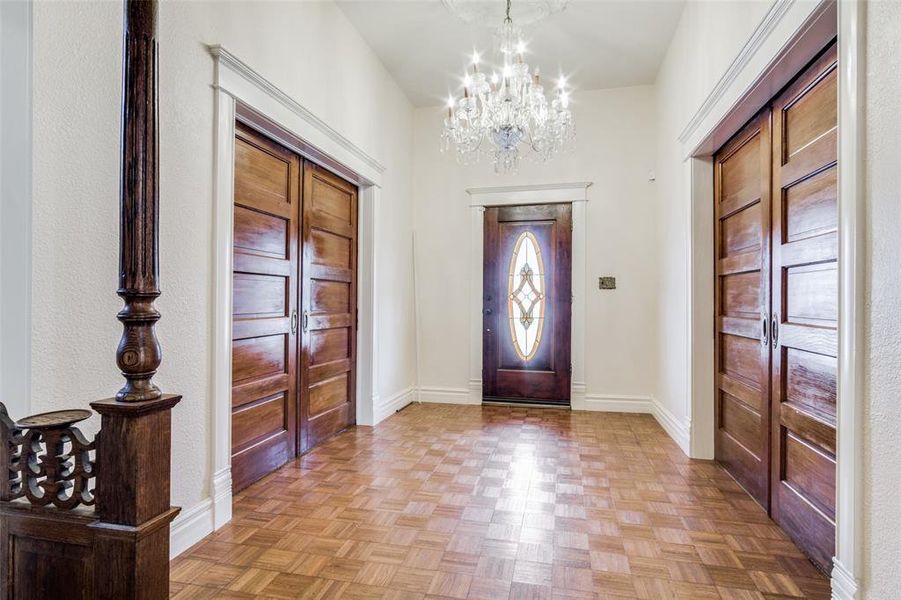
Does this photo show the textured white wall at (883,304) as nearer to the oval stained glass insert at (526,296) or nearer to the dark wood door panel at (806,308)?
the dark wood door panel at (806,308)

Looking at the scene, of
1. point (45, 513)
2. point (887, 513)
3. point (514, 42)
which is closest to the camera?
point (45, 513)

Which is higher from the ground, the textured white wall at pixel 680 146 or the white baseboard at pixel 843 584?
the textured white wall at pixel 680 146

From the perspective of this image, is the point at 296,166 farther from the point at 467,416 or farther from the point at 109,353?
the point at 467,416

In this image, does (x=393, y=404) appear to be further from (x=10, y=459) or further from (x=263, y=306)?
(x=10, y=459)

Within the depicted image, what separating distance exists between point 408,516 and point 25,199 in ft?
6.65

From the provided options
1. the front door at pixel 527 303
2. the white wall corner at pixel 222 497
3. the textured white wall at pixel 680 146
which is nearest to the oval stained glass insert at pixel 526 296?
the front door at pixel 527 303

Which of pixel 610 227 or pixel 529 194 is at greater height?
pixel 529 194

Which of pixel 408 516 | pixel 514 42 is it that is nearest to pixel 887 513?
pixel 408 516

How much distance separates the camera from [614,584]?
1.85m

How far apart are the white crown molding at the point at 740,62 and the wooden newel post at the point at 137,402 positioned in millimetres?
2300

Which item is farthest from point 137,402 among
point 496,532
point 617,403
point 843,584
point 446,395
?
point 617,403

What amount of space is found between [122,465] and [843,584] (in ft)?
7.19

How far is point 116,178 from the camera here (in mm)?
1807

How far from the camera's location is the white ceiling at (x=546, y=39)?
358 cm
